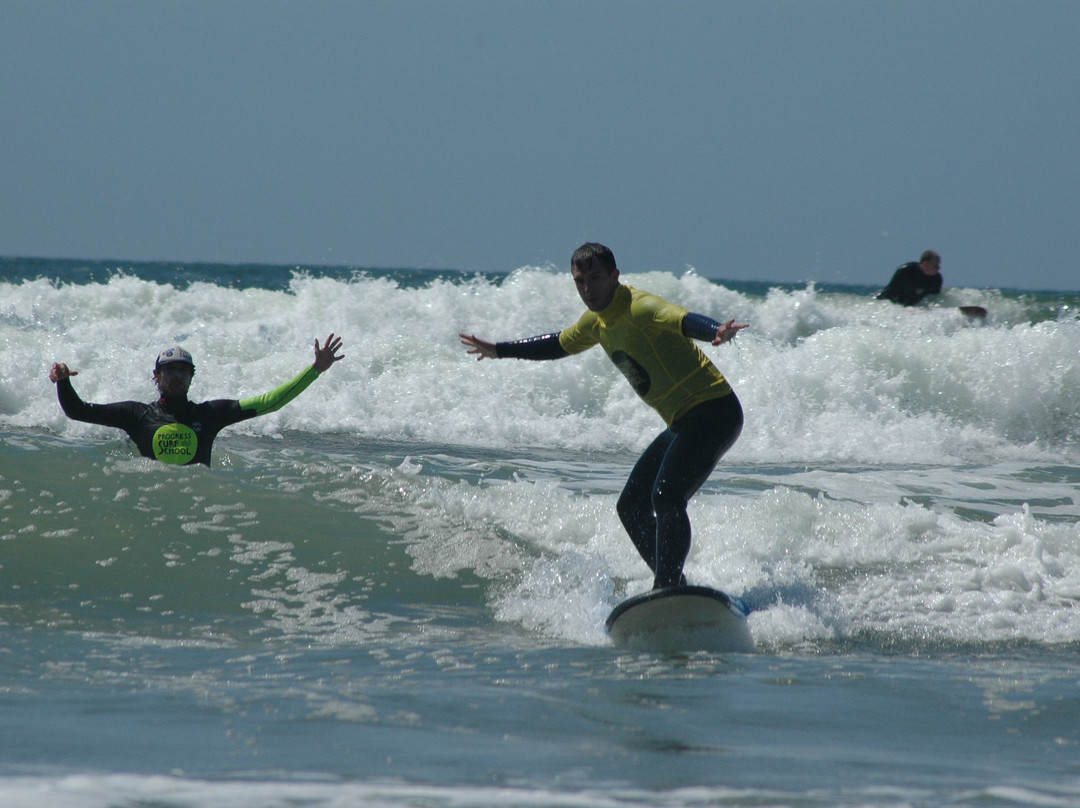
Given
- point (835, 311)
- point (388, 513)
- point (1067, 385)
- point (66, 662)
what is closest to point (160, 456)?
point (388, 513)

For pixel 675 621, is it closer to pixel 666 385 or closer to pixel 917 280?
pixel 666 385

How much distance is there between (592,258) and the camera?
16.5 ft

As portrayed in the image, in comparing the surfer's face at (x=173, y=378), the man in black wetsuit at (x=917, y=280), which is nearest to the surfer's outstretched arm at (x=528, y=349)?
the surfer's face at (x=173, y=378)

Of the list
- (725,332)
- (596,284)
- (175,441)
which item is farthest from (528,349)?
(175,441)

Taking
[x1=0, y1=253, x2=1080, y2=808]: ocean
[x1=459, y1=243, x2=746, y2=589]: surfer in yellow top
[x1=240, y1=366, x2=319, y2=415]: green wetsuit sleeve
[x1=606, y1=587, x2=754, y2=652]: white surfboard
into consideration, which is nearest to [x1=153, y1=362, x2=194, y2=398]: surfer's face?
[x1=240, y1=366, x2=319, y2=415]: green wetsuit sleeve

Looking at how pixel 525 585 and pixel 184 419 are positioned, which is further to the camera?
pixel 184 419

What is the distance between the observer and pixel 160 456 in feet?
23.8

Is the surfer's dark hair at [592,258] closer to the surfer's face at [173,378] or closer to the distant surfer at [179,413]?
the distant surfer at [179,413]

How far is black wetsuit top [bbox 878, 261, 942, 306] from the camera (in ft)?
58.0

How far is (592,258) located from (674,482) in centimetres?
106

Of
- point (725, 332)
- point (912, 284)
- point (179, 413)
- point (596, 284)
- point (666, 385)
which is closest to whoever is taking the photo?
point (725, 332)

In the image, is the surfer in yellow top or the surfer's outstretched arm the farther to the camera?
the surfer's outstretched arm

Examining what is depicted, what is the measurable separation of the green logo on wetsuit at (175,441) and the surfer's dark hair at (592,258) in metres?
3.26

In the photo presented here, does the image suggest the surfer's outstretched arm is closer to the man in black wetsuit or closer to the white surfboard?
the white surfboard
